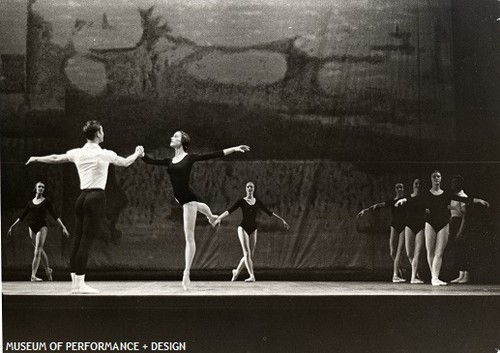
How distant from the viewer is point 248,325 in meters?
4.44

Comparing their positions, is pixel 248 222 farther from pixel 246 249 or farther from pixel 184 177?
pixel 184 177

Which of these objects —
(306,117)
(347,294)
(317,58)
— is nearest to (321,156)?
(306,117)

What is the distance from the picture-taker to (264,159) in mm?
4828

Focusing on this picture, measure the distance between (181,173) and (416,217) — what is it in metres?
1.82

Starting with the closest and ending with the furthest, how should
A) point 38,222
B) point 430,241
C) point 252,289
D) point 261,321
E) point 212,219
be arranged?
point 261,321, point 252,289, point 38,222, point 430,241, point 212,219

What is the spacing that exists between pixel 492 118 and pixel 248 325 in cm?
232

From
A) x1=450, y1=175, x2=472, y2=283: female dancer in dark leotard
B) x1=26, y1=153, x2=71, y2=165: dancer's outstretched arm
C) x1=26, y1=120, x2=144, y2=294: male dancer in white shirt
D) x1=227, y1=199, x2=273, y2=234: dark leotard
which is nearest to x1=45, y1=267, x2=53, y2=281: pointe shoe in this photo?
x1=26, y1=120, x2=144, y2=294: male dancer in white shirt

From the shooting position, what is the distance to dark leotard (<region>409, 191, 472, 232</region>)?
475 cm

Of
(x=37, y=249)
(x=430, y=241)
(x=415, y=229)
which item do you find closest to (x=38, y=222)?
(x=37, y=249)

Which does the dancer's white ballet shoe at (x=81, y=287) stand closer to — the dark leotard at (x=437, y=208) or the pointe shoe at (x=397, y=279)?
the pointe shoe at (x=397, y=279)

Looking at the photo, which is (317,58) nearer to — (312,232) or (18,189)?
(312,232)

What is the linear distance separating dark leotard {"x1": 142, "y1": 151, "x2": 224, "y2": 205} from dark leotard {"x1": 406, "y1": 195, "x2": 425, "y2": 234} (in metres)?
1.65

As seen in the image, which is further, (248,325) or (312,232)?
(312,232)

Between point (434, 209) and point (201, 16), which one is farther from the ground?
point (201, 16)
